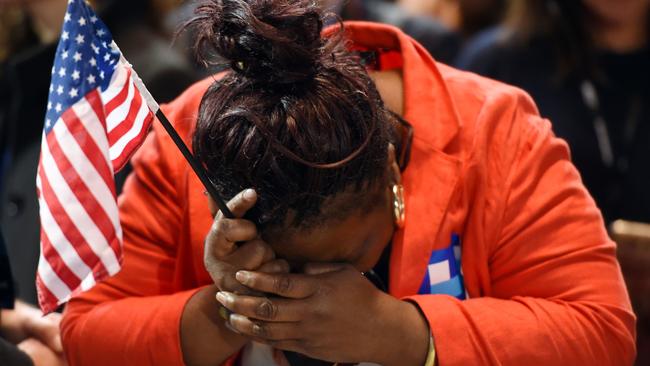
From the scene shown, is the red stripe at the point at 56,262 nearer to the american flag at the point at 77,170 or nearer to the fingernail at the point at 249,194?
the american flag at the point at 77,170

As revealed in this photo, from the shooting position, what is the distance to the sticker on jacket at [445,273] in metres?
1.50

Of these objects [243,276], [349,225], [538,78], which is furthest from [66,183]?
[538,78]

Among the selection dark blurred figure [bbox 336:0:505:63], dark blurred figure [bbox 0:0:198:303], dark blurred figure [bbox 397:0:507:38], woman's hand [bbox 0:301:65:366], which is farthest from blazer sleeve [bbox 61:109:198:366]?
dark blurred figure [bbox 397:0:507:38]

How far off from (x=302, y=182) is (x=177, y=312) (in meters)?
0.31

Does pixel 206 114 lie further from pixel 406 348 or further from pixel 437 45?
pixel 437 45

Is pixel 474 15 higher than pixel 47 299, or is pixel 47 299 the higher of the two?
pixel 47 299

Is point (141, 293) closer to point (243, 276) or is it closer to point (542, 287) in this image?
point (243, 276)

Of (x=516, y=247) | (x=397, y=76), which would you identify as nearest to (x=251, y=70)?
(x=397, y=76)

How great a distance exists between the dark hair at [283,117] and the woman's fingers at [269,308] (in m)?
0.09

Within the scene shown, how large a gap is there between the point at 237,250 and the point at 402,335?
0.25 meters

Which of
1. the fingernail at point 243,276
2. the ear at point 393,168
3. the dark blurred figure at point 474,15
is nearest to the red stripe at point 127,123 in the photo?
the fingernail at point 243,276

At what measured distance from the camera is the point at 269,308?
131 cm

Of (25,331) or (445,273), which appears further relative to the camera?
(25,331)

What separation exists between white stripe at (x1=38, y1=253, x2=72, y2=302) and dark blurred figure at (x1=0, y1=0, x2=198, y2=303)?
790 mm
